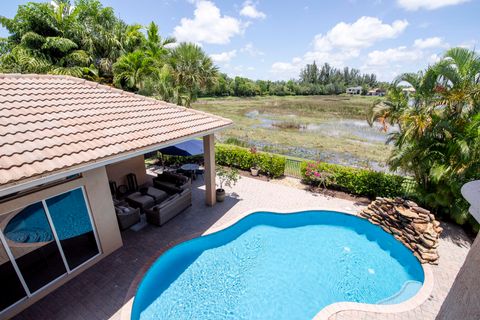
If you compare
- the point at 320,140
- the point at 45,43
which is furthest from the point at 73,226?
the point at 320,140

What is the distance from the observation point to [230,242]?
890 cm

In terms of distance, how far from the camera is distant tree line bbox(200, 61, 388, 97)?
9512 cm

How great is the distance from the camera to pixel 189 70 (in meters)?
15.2

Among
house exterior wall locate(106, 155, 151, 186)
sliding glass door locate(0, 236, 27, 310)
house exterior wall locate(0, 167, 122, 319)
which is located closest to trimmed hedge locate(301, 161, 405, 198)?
house exterior wall locate(106, 155, 151, 186)

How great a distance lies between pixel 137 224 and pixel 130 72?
12.1 meters

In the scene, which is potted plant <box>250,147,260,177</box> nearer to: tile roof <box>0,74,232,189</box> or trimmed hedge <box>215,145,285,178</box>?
trimmed hedge <box>215,145,285,178</box>

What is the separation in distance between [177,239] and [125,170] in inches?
207

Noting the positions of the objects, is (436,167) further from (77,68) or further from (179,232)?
(77,68)

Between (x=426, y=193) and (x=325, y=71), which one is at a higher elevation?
(x=325, y=71)

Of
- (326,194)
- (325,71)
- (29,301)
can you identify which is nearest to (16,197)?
(29,301)

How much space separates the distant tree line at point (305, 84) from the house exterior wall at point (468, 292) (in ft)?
259

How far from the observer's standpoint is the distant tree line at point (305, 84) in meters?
95.1

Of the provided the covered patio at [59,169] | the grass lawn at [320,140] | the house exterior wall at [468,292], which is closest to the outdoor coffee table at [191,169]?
the covered patio at [59,169]

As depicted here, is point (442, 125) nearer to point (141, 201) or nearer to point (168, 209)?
point (168, 209)
